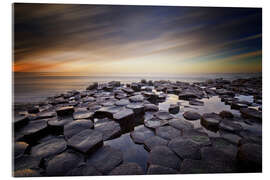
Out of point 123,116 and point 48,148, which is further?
point 123,116

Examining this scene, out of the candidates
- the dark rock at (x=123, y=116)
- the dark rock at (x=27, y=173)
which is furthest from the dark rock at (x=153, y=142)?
the dark rock at (x=27, y=173)

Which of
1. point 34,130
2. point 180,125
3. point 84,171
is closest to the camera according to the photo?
point 84,171

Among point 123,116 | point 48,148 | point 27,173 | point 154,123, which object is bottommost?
point 27,173

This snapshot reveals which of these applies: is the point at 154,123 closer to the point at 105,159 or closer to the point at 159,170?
the point at 159,170

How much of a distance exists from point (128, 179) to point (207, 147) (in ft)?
3.17

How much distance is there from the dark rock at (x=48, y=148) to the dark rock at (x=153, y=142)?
38.7 inches

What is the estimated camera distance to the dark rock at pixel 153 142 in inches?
52.2

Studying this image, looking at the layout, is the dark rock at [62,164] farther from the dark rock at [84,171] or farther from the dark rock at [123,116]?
the dark rock at [123,116]

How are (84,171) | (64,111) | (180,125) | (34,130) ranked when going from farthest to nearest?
(64,111), (180,125), (34,130), (84,171)

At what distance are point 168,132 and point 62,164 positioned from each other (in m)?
1.31

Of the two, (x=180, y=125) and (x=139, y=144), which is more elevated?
(x=180, y=125)

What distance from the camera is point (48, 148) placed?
127 cm

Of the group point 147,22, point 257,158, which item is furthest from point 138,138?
point 147,22

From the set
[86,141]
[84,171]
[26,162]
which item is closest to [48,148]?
[26,162]
